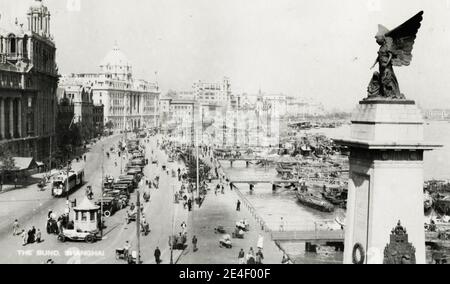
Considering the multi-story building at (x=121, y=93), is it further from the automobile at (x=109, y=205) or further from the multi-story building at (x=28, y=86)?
the automobile at (x=109, y=205)

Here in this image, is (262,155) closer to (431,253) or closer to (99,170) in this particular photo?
(99,170)

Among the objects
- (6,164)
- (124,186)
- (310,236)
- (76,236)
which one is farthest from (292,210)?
(76,236)

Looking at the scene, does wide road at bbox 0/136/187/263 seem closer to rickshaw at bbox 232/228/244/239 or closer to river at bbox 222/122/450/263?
rickshaw at bbox 232/228/244/239

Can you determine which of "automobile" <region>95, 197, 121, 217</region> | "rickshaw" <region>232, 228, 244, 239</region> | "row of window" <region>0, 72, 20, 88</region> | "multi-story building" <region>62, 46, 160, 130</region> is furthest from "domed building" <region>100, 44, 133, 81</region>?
"rickshaw" <region>232, 228, 244, 239</region>

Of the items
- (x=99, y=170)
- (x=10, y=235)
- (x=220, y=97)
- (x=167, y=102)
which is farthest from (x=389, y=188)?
(x=220, y=97)

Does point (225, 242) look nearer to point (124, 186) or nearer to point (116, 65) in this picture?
point (124, 186)
